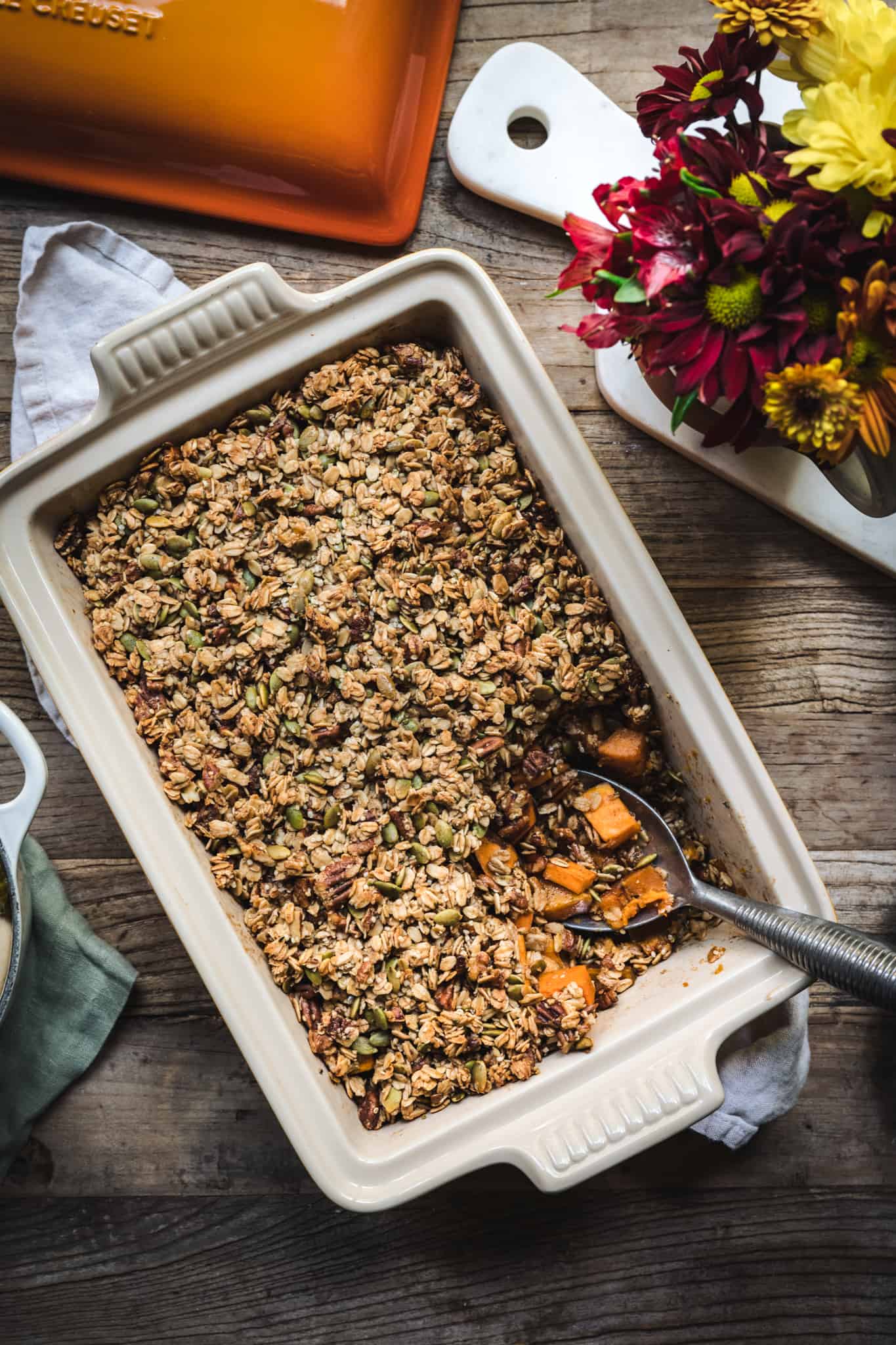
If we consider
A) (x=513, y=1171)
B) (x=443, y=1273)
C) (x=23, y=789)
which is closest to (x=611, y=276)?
(x=23, y=789)

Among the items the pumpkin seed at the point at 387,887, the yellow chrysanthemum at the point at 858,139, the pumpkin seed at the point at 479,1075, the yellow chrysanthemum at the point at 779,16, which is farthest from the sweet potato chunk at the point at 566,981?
the yellow chrysanthemum at the point at 779,16

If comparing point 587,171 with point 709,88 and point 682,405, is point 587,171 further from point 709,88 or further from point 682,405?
point 682,405

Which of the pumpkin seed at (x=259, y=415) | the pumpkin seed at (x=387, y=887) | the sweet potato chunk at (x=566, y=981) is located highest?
the pumpkin seed at (x=259, y=415)

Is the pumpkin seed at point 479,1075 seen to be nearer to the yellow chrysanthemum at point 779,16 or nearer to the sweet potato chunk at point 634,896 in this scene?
the sweet potato chunk at point 634,896

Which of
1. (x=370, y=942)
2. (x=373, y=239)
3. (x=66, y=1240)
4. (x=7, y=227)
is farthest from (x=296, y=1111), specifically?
(x=7, y=227)

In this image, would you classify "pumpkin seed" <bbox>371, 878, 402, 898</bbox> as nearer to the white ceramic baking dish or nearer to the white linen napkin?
the white ceramic baking dish

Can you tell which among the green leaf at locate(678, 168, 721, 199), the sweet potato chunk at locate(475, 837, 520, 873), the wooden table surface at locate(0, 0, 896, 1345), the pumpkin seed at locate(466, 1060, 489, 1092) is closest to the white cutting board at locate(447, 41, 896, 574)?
the wooden table surface at locate(0, 0, 896, 1345)

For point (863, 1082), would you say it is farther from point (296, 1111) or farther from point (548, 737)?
point (296, 1111)
